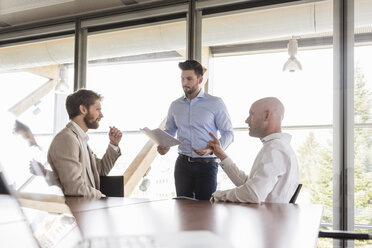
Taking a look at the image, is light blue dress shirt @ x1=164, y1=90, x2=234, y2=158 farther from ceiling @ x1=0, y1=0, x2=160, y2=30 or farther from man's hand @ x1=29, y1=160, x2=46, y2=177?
man's hand @ x1=29, y1=160, x2=46, y2=177

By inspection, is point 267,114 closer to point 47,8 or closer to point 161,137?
point 161,137

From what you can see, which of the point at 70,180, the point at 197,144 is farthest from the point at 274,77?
the point at 70,180

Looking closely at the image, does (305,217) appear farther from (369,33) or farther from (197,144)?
(369,33)

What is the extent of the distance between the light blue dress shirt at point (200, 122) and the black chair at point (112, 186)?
74 cm

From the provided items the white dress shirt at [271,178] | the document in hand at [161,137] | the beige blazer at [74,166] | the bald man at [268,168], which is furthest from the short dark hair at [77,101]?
the white dress shirt at [271,178]

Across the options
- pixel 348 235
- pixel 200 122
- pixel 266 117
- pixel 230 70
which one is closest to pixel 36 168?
pixel 348 235

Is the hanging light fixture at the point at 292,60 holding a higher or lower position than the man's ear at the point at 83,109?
higher

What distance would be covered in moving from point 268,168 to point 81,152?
123 centimetres

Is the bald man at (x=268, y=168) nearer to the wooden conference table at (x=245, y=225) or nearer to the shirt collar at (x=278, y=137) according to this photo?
the shirt collar at (x=278, y=137)

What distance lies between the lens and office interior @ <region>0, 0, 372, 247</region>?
3842mm

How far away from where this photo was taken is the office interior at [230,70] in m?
3.84

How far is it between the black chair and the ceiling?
270cm

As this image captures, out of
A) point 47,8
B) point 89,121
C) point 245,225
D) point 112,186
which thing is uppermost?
point 47,8

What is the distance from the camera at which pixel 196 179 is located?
11.1ft
